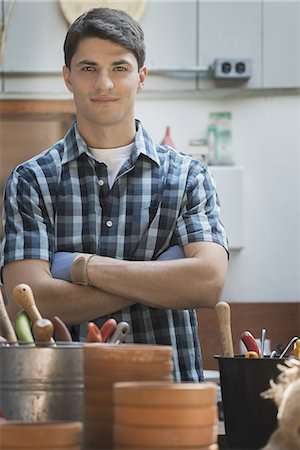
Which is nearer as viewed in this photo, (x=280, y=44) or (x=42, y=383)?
(x=42, y=383)

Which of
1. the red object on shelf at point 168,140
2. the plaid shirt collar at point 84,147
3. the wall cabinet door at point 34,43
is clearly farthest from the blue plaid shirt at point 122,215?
the wall cabinet door at point 34,43

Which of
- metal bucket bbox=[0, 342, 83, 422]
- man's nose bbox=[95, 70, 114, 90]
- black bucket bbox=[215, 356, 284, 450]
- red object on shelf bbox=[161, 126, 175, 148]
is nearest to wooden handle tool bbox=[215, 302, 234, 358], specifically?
black bucket bbox=[215, 356, 284, 450]

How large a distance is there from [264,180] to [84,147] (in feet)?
13.2

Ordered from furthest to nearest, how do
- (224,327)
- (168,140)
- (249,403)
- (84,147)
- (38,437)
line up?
(168,140) → (84,147) → (224,327) → (249,403) → (38,437)

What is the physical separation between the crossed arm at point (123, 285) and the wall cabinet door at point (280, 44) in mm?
4075

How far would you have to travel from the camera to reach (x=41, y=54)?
6355mm

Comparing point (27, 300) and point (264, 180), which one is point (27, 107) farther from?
point (27, 300)

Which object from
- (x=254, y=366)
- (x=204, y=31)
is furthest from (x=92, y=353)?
(x=204, y=31)

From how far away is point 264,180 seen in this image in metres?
6.54

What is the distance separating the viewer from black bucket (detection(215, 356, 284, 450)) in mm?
1922

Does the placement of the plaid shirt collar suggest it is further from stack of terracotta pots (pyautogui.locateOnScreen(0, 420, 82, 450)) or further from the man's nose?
stack of terracotta pots (pyautogui.locateOnScreen(0, 420, 82, 450))

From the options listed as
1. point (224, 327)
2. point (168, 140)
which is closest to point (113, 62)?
point (224, 327)

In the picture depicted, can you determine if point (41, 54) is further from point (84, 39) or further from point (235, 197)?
point (84, 39)

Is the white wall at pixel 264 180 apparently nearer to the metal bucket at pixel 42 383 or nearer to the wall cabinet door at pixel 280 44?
the wall cabinet door at pixel 280 44
